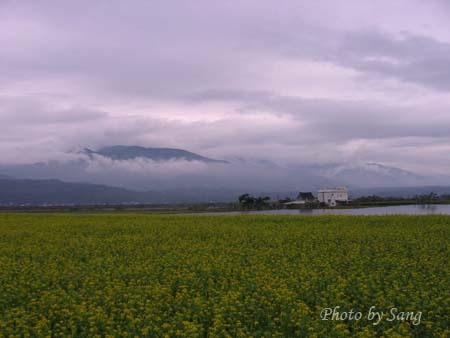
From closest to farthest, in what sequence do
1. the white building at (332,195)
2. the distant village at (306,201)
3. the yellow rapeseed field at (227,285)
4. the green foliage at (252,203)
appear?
1. the yellow rapeseed field at (227,285)
2. the green foliage at (252,203)
3. the distant village at (306,201)
4. the white building at (332,195)

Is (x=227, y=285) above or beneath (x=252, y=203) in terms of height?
beneath

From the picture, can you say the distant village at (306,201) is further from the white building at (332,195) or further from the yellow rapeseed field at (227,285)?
the yellow rapeseed field at (227,285)

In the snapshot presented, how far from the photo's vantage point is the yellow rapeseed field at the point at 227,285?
992cm

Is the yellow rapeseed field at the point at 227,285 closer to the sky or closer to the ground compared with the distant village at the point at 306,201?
closer to the ground

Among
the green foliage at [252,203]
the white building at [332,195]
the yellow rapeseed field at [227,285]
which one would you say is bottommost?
the yellow rapeseed field at [227,285]

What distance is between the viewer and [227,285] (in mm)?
13016

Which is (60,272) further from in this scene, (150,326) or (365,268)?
(365,268)

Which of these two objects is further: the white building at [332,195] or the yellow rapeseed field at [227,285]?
the white building at [332,195]

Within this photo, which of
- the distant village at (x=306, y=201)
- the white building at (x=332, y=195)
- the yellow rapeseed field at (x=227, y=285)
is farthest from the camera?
the white building at (x=332, y=195)

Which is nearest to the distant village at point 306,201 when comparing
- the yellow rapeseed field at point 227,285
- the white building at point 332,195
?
the white building at point 332,195

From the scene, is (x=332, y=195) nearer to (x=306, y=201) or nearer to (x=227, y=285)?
(x=306, y=201)

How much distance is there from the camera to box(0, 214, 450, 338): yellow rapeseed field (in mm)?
9922

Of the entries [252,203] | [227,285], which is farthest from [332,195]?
[227,285]

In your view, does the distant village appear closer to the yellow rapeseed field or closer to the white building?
the white building
